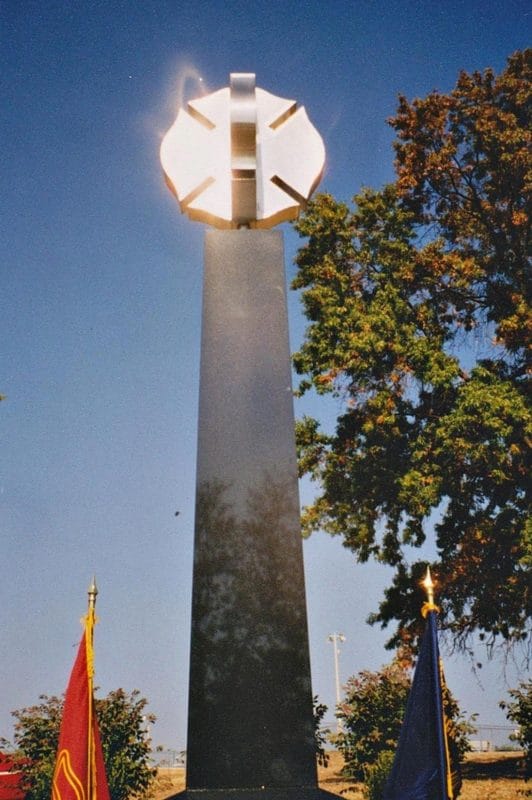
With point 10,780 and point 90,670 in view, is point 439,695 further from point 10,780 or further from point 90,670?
point 10,780

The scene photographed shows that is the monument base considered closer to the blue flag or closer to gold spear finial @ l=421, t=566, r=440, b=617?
gold spear finial @ l=421, t=566, r=440, b=617

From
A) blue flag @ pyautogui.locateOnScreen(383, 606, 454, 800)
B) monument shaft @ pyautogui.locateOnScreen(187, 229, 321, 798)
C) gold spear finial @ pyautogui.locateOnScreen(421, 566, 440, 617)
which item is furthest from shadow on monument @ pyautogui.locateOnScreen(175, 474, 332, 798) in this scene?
blue flag @ pyautogui.locateOnScreen(383, 606, 454, 800)

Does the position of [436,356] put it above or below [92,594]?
above

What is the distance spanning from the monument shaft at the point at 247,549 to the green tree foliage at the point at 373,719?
10.9 metres

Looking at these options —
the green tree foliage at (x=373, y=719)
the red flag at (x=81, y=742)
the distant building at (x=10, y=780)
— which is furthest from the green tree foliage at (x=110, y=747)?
the red flag at (x=81, y=742)

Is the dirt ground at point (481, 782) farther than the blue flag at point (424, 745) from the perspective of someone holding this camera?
Yes

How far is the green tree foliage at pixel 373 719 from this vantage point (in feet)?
41.2

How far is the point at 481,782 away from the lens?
506 inches

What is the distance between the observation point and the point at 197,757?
84.0 inches

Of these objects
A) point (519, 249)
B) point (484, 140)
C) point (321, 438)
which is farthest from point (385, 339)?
point (484, 140)

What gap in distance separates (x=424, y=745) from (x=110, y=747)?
33.1 ft

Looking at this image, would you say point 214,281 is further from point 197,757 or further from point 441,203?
point 441,203

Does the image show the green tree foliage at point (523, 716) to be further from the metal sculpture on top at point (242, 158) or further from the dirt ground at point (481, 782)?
the metal sculpture on top at point (242, 158)

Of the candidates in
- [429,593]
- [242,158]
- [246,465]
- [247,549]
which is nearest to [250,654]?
[247,549]
